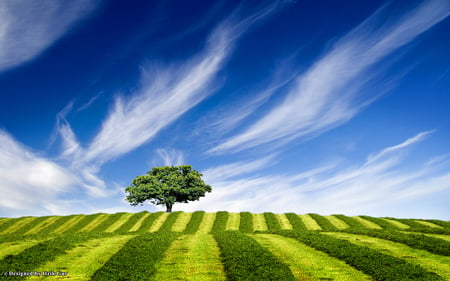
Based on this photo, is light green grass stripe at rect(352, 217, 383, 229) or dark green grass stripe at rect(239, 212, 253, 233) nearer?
dark green grass stripe at rect(239, 212, 253, 233)

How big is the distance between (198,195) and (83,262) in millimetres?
65658

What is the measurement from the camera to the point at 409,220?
58.6m

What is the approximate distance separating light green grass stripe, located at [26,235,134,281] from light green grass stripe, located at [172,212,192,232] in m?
29.4

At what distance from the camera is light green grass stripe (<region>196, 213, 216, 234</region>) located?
52.7m

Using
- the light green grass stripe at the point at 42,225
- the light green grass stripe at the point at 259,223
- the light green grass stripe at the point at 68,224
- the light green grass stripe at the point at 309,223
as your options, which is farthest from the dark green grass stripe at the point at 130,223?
the light green grass stripe at the point at 309,223

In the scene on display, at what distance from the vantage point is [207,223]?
58469 millimetres

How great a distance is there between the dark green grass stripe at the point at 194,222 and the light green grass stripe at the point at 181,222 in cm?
72

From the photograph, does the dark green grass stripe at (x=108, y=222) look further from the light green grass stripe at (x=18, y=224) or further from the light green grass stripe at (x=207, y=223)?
the light green grass stripe at (x=207, y=223)

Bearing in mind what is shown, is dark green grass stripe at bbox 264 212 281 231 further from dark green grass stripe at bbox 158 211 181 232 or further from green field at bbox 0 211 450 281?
green field at bbox 0 211 450 281

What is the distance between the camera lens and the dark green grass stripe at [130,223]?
181ft

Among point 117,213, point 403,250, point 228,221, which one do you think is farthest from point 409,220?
point 117,213

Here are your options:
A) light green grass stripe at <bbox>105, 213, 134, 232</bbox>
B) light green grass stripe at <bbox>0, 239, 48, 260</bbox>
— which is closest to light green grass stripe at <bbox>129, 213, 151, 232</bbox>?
light green grass stripe at <bbox>105, 213, 134, 232</bbox>

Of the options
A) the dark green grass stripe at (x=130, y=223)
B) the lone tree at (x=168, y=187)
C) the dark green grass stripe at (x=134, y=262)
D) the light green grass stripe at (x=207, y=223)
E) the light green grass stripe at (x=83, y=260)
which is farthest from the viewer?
the lone tree at (x=168, y=187)

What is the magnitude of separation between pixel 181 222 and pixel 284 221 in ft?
64.2
